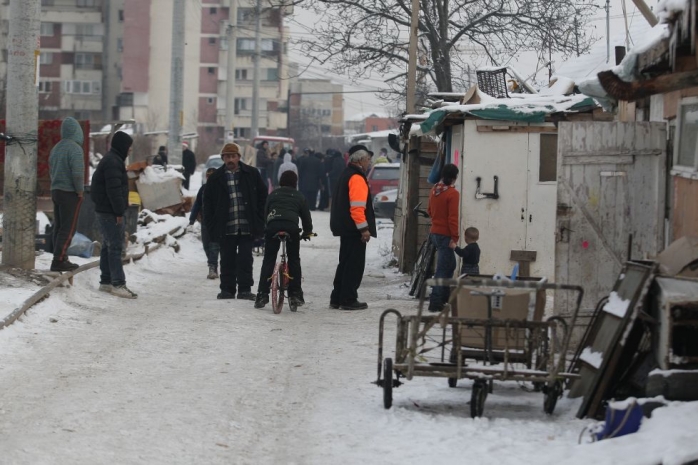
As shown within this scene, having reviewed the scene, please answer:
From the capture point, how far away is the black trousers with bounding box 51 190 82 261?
550 inches

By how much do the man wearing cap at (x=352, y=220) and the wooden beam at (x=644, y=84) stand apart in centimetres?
437

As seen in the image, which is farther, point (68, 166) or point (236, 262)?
point (236, 262)

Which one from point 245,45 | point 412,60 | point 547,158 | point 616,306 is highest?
point 245,45

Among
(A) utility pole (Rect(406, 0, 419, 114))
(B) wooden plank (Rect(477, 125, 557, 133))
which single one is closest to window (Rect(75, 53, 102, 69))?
(A) utility pole (Rect(406, 0, 419, 114))

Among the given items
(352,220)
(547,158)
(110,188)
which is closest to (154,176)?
(110,188)

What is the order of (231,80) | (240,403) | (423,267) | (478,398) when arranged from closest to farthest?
(478,398) → (240,403) → (423,267) → (231,80)

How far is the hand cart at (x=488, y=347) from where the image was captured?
7566 millimetres

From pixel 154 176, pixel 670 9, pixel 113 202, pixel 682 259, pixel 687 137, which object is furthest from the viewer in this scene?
pixel 154 176

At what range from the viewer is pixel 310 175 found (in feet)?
117

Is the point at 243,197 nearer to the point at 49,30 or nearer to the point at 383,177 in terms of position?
the point at 383,177

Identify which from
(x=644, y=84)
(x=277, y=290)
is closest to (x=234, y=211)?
(x=277, y=290)

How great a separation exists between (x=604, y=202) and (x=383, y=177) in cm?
2372

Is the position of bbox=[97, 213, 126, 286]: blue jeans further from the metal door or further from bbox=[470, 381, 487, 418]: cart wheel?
bbox=[470, 381, 487, 418]: cart wheel

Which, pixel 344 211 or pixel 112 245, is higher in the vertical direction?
pixel 344 211
